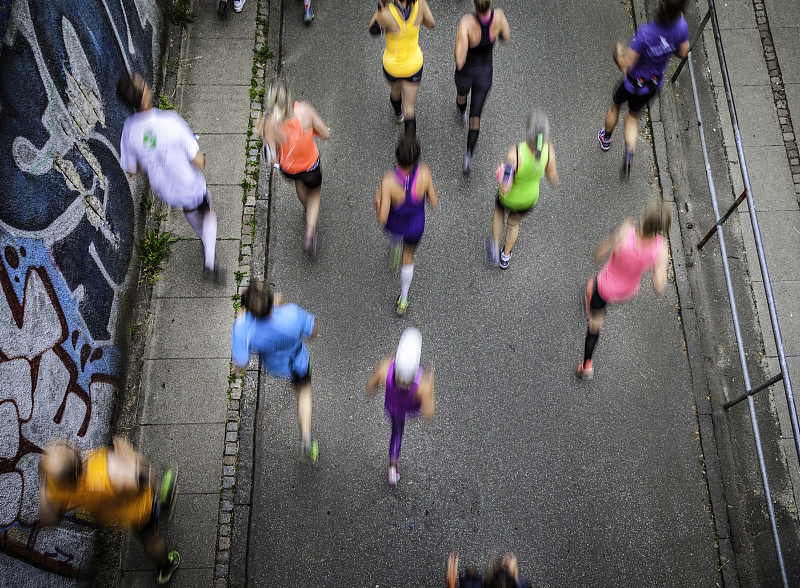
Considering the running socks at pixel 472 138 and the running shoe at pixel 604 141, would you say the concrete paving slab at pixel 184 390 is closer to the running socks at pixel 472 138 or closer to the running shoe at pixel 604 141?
the running socks at pixel 472 138

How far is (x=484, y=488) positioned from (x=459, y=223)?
Answer: 2619mm

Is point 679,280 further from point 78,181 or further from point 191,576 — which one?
point 78,181

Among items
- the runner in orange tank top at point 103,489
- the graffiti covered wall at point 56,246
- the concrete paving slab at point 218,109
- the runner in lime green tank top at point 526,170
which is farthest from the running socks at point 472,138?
the runner in orange tank top at point 103,489

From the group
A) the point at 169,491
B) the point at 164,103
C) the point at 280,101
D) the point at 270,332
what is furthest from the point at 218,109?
the point at 169,491

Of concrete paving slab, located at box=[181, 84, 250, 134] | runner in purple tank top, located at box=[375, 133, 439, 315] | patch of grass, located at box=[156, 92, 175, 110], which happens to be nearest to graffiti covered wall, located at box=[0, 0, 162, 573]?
patch of grass, located at box=[156, 92, 175, 110]

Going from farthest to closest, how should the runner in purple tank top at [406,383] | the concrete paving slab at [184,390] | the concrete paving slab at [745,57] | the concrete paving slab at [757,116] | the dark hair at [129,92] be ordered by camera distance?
the concrete paving slab at [745,57] < the concrete paving slab at [757,116] < the concrete paving slab at [184,390] < the dark hair at [129,92] < the runner in purple tank top at [406,383]

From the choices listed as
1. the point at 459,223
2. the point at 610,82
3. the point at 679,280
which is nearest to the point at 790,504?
the point at 679,280

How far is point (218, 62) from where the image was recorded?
6676mm

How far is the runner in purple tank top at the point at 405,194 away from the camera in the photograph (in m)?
4.16

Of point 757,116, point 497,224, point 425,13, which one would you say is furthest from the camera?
point 757,116

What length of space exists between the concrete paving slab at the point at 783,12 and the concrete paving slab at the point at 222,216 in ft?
22.5

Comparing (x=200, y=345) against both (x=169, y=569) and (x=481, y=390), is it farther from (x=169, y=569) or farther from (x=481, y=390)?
(x=481, y=390)

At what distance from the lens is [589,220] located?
5.93 meters

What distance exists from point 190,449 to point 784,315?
573cm
